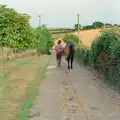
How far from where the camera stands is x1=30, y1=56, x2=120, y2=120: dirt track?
10594mm

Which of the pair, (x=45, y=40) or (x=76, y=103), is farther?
(x=45, y=40)

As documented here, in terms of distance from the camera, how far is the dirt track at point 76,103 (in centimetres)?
1059

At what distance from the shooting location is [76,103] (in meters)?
12.6

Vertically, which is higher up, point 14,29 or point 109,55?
point 14,29

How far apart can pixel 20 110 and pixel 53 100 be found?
83.9 inches

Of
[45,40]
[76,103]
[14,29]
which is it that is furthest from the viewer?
[45,40]

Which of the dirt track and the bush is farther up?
the bush

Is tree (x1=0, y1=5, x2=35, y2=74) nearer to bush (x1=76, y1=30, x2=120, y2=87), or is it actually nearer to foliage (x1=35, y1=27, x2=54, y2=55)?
bush (x1=76, y1=30, x2=120, y2=87)

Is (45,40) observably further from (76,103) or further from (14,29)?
(76,103)

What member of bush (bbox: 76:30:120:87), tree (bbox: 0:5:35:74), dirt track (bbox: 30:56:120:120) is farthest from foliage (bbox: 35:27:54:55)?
dirt track (bbox: 30:56:120:120)

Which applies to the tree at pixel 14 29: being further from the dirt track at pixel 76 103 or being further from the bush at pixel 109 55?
the dirt track at pixel 76 103

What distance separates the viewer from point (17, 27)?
22.7 m

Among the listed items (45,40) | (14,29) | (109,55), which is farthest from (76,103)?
(45,40)

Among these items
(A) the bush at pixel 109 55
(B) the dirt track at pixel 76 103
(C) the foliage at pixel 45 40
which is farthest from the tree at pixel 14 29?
(C) the foliage at pixel 45 40
